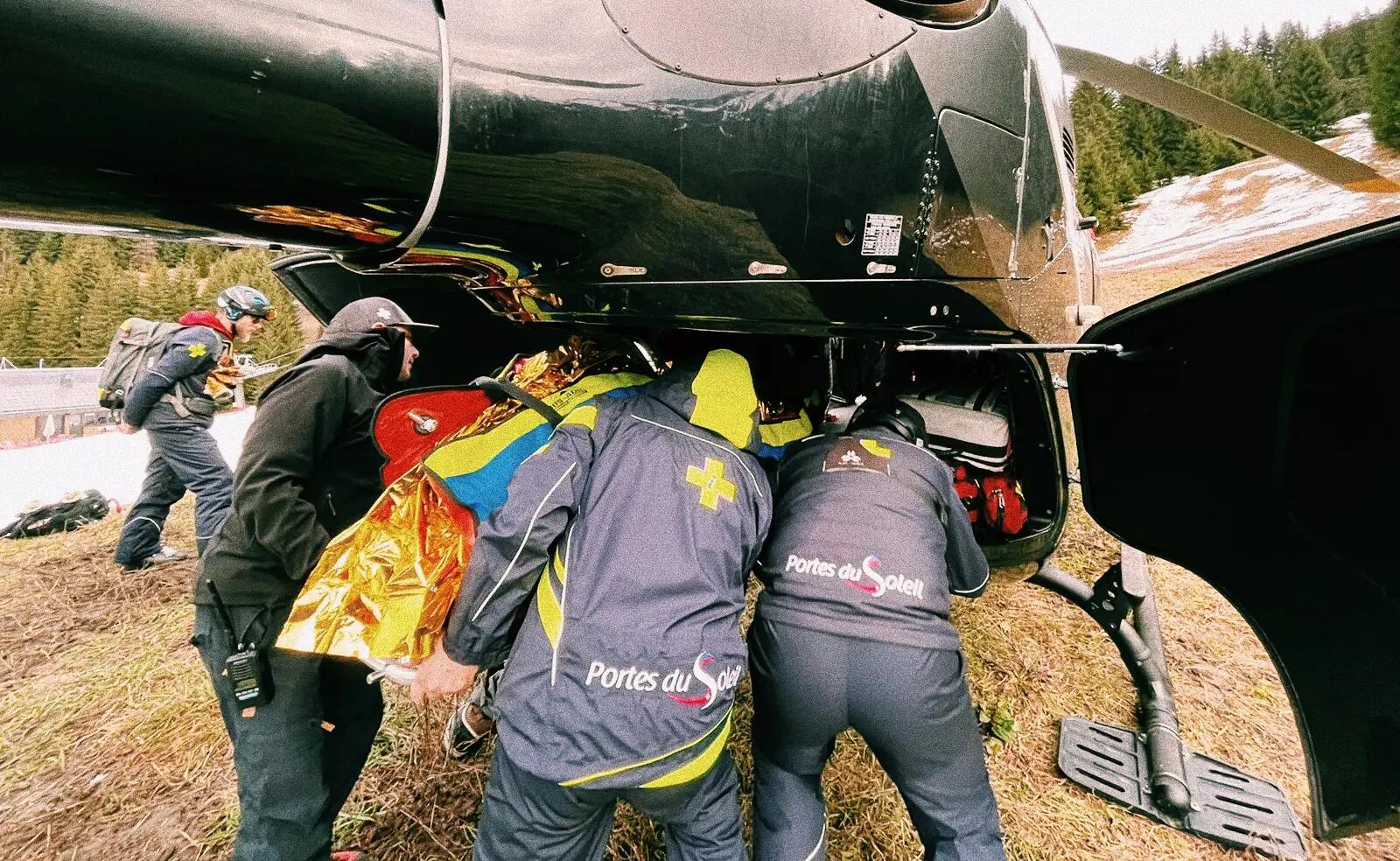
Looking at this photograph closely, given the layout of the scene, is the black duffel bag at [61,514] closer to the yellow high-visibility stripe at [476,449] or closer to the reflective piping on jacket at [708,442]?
the yellow high-visibility stripe at [476,449]

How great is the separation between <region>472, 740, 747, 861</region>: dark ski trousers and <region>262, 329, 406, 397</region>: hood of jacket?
1658 mm

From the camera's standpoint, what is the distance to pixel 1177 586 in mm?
5039

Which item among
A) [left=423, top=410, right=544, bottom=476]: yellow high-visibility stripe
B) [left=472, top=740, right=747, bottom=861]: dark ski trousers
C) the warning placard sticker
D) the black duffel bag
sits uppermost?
the warning placard sticker

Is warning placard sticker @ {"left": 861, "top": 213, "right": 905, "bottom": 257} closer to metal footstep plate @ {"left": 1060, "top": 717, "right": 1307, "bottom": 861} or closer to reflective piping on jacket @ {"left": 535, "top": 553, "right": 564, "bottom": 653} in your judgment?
reflective piping on jacket @ {"left": 535, "top": 553, "right": 564, "bottom": 653}

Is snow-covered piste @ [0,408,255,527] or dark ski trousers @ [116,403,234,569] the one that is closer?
dark ski trousers @ [116,403,234,569]

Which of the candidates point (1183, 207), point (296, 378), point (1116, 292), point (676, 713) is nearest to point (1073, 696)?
point (676, 713)

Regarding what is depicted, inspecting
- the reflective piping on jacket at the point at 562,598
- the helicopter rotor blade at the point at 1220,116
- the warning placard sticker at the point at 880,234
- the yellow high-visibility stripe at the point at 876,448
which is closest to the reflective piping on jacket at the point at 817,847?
the reflective piping on jacket at the point at 562,598

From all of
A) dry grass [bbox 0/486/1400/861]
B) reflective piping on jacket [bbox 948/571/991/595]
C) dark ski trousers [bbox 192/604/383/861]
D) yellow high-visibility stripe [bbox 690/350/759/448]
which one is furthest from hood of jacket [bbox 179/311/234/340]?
reflective piping on jacket [bbox 948/571/991/595]

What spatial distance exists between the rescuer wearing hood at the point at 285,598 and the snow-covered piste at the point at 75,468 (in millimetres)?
7308

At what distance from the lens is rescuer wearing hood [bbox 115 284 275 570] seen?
5039mm

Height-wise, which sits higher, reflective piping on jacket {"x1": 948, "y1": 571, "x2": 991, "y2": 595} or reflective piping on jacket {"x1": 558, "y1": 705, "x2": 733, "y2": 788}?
reflective piping on jacket {"x1": 558, "y1": 705, "x2": 733, "y2": 788}

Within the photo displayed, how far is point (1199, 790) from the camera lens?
294 centimetres

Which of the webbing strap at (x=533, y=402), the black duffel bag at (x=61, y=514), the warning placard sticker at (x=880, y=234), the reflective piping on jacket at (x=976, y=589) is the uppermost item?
the warning placard sticker at (x=880, y=234)

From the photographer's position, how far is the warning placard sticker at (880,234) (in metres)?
1.67
